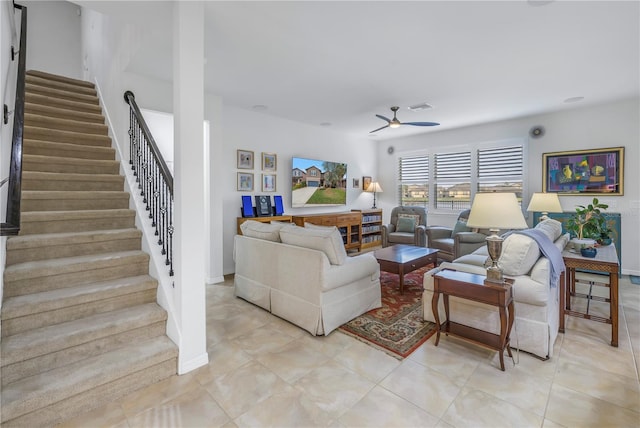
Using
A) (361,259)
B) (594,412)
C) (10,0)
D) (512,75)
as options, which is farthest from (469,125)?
(10,0)

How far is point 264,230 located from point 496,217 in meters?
2.25

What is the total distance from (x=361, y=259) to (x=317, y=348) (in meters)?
0.97

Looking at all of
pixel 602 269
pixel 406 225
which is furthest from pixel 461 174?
pixel 602 269

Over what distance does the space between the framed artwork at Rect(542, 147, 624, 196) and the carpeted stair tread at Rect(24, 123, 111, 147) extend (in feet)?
22.4

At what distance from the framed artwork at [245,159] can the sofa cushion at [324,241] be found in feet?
7.39

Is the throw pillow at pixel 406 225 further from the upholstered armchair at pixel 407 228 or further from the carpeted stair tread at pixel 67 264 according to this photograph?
the carpeted stair tread at pixel 67 264

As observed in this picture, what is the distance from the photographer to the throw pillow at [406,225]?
19.1ft

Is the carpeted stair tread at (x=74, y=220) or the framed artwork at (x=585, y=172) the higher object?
the framed artwork at (x=585, y=172)

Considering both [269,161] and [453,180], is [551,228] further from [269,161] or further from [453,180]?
[269,161]

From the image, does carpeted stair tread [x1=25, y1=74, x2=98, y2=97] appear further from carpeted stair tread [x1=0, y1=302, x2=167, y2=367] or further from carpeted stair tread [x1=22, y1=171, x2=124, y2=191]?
carpeted stair tread [x1=0, y1=302, x2=167, y2=367]

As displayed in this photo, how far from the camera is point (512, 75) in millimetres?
3494

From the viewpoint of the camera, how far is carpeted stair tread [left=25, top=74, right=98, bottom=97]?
168 inches

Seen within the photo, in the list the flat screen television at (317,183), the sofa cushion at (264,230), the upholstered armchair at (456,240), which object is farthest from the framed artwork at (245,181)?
the upholstered armchair at (456,240)

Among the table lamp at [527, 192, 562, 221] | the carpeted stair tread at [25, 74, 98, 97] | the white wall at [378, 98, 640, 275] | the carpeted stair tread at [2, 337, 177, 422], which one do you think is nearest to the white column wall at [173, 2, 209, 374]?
the carpeted stair tread at [2, 337, 177, 422]
